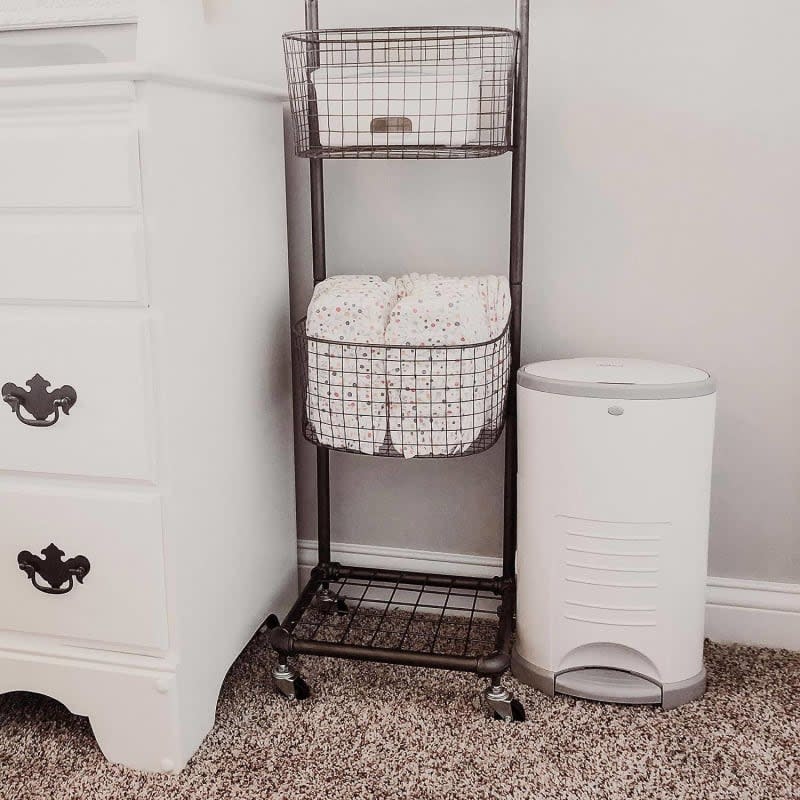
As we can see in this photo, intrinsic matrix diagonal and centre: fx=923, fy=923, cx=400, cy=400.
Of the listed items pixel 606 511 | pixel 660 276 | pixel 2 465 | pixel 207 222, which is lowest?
pixel 606 511

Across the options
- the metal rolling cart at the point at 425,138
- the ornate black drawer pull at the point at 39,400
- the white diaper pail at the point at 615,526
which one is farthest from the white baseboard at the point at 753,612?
the ornate black drawer pull at the point at 39,400

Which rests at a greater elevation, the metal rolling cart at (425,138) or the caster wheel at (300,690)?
the metal rolling cart at (425,138)

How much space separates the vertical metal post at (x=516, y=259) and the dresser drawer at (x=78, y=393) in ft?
2.09

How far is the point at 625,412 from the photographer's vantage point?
1.37m

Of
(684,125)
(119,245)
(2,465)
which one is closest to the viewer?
(119,245)

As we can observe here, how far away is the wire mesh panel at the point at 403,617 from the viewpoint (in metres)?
1.67

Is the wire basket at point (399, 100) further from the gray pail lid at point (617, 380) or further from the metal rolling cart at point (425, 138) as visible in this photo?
the gray pail lid at point (617, 380)

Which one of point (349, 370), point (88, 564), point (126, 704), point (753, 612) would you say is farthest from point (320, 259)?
point (753, 612)

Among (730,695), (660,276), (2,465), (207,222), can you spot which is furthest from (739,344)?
(2,465)

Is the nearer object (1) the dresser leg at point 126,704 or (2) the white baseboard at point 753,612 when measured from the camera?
(1) the dresser leg at point 126,704

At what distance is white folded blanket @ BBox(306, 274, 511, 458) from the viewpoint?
1.39 meters

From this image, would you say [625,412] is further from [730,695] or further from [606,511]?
[730,695]

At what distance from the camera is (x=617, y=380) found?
54.7 inches

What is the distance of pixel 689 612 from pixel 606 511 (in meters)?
0.22
